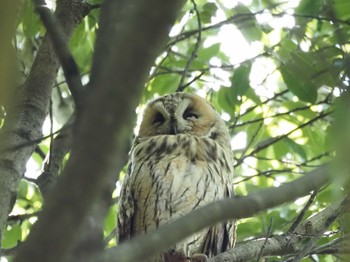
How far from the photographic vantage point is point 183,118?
12.7ft

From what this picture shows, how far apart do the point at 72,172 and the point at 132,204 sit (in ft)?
8.17

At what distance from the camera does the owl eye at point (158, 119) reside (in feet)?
12.7

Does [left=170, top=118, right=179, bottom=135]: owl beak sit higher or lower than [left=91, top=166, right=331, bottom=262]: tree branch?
higher

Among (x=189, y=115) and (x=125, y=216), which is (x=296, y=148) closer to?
(x=189, y=115)

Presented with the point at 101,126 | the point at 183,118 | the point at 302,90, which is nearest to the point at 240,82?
the point at 302,90

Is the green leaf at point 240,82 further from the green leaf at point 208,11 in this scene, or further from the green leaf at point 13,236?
the green leaf at point 13,236

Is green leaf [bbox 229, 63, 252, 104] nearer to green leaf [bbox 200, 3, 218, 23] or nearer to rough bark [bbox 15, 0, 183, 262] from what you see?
green leaf [bbox 200, 3, 218, 23]

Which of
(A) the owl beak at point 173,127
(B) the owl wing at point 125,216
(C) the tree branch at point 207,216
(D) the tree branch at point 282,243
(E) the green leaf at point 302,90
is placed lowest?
(C) the tree branch at point 207,216

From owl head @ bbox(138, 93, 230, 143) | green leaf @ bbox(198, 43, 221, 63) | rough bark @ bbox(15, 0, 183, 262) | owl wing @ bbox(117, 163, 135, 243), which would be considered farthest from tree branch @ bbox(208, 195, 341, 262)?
green leaf @ bbox(198, 43, 221, 63)

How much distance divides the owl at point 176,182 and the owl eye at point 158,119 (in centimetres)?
3

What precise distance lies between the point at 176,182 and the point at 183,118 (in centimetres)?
69

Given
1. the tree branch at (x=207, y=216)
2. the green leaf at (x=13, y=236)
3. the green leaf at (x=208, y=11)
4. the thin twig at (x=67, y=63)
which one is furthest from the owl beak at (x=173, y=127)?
the tree branch at (x=207, y=216)

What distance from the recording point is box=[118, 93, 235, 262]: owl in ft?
10.6

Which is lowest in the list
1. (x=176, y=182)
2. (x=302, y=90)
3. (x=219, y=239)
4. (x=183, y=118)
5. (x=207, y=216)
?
(x=207, y=216)
